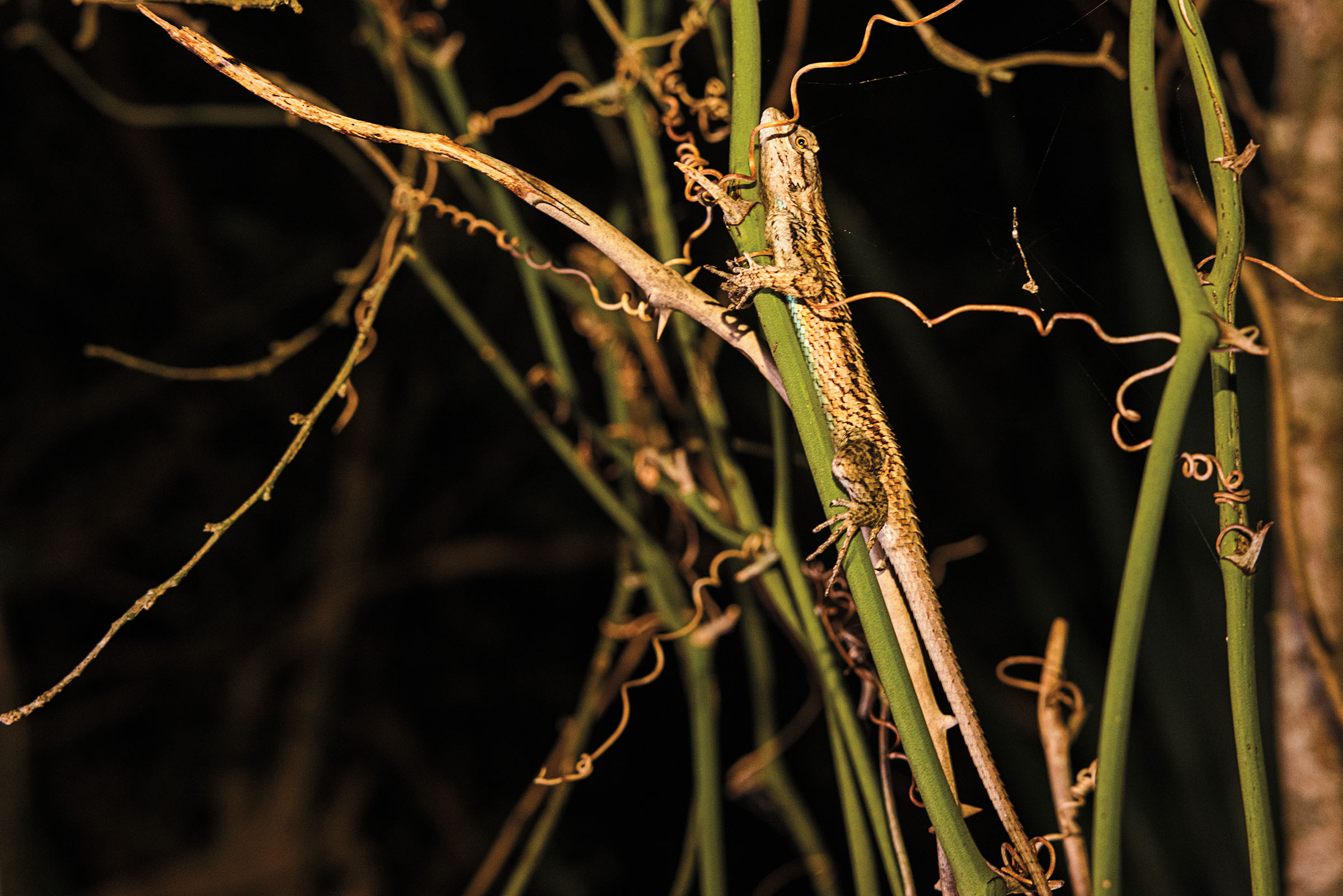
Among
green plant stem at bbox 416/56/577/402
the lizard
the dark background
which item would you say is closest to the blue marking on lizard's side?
the lizard

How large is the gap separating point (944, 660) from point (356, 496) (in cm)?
71

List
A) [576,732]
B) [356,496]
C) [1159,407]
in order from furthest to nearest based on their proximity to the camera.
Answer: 1. [356,496]
2. [576,732]
3. [1159,407]

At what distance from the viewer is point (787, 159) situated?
0.26 metres

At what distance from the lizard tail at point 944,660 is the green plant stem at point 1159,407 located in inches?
1.1

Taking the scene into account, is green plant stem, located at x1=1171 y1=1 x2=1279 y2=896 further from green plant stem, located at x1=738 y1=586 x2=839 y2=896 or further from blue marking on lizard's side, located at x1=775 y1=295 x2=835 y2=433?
green plant stem, located at x1=738 y1=586 x2=839 y2=896

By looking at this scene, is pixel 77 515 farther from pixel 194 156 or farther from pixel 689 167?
pixel 689 167

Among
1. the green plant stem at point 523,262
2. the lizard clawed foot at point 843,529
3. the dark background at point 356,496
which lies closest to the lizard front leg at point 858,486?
the lizard clawed foot at point 843,529

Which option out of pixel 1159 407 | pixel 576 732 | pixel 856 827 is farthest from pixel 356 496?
pixel 1159 407

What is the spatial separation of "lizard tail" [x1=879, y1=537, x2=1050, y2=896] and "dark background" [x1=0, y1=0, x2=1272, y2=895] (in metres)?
0.45

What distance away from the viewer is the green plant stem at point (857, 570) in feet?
0.61

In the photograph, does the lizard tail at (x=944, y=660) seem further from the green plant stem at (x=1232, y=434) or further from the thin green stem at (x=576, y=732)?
the thin green stem at (x=576, y=732)

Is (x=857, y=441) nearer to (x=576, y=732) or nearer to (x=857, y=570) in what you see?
(x=857, y=570)

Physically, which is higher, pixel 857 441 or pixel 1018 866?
pixel 857 441

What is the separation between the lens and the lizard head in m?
0.25
